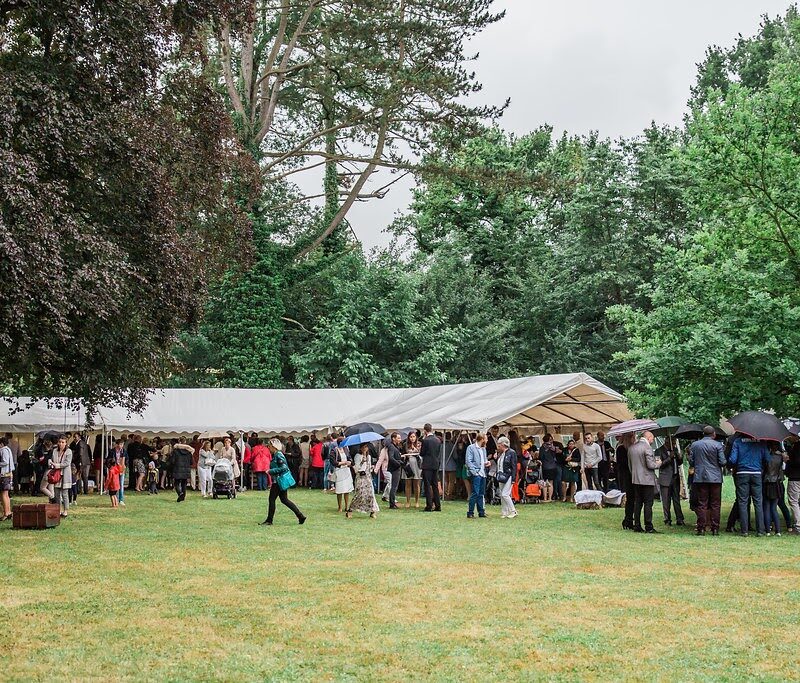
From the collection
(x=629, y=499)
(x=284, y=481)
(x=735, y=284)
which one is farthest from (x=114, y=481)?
(x=735, y=284)

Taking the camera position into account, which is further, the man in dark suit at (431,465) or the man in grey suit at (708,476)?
the man in dark suit at (431,465)

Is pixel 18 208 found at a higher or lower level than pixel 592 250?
lower

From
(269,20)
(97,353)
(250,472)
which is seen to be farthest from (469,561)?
(269,20)

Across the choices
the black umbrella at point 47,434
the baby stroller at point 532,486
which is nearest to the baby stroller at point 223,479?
the black umbrella at point 47,434

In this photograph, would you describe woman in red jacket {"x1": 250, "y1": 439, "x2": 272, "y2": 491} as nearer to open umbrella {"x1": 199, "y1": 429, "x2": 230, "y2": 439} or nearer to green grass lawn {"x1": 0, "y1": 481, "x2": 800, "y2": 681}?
open umbrella {"x1": 199, "y1": 429, "x2": 230, "y2": 439}

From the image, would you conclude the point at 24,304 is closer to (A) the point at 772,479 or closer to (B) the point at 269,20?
(A) the point at 772,479

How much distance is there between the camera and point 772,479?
14688mm

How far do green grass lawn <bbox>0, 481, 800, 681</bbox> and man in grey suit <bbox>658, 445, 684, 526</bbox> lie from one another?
104 cm

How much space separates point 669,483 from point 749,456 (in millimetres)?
2102

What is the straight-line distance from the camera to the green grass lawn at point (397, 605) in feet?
22.0

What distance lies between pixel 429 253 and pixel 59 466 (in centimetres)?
2527

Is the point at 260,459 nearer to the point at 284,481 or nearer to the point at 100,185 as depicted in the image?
the point at 284,481

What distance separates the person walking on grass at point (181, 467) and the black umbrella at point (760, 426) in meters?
12.7

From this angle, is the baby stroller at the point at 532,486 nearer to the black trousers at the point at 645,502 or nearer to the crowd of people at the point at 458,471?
the crowd of people at the point at 458,471
